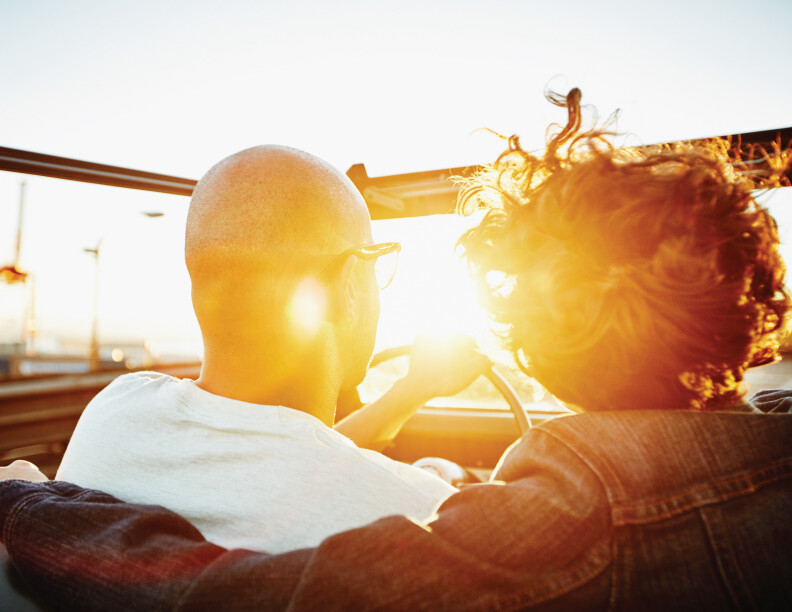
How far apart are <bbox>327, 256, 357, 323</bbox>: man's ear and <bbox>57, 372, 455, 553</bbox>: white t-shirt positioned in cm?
37

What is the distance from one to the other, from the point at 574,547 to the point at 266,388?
2.82 ft

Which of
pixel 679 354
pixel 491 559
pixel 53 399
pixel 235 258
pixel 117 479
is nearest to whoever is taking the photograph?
pixel 491 559

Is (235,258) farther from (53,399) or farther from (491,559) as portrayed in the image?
(53,399)

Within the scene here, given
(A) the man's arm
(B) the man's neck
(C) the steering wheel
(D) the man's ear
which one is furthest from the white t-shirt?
(C) the steering wheel

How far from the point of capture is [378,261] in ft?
5.82

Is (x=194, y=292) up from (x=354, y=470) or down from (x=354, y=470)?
up

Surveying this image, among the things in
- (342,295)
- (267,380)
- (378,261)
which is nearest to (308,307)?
(342,295)

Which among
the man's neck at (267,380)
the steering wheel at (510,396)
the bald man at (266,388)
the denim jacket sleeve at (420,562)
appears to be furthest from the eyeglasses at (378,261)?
the denim jacket sleeve at (420,562)

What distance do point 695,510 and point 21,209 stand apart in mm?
26018

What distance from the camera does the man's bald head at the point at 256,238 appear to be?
1365mm

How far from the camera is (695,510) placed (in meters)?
0.71

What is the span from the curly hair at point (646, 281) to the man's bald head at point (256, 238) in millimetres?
541

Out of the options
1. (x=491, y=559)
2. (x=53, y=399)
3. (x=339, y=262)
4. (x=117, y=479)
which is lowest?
(x=53, y=399)

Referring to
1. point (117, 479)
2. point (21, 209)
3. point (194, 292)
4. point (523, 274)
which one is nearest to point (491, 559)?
point (523, 274)
